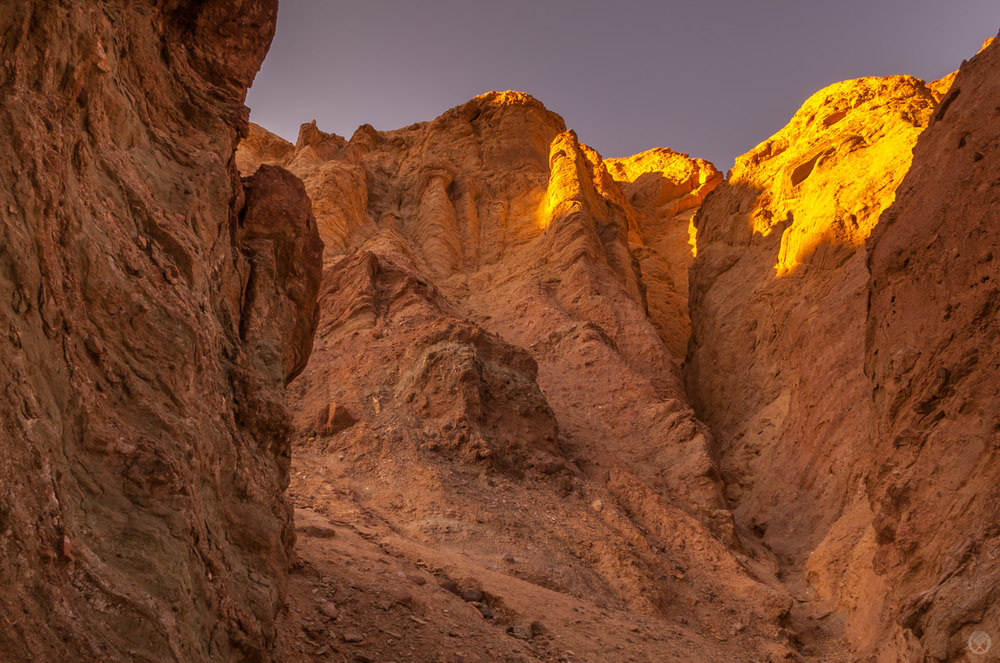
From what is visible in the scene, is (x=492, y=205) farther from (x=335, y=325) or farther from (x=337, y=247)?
(x=335, y=325)

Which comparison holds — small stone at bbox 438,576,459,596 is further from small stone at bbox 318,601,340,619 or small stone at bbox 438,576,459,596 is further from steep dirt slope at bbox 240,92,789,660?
small stone at bbox 318,601,340,619

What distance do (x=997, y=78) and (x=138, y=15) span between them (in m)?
9.32

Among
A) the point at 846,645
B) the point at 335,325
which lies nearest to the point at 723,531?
the point at 846,645

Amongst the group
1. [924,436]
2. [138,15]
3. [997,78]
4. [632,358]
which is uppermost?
[997,78]

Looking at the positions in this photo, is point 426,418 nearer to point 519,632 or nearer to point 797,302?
point 519,632

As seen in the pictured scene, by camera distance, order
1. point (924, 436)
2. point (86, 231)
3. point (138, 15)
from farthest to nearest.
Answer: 1. point (924, 436)
2. point (138, 15)
3. point (86, 231)

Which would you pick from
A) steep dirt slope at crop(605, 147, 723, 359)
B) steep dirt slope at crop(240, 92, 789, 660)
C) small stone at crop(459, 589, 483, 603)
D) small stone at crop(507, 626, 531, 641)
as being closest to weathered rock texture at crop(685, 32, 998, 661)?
steep dirt slope at crop(240, 92, 789, 660)

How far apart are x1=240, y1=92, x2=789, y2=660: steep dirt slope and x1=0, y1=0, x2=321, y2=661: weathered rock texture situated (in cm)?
301

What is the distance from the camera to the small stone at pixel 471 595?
8.58m

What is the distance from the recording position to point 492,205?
29.5 m

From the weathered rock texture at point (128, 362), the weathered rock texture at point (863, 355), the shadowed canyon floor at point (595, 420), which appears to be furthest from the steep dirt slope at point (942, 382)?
the weathered rock texture at point (128, 362)

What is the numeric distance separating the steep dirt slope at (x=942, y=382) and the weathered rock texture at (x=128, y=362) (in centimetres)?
581

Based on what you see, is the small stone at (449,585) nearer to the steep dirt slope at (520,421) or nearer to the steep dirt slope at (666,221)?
the steep dirt slope at (520,421)

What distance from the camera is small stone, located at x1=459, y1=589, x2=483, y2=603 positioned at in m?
8.58
